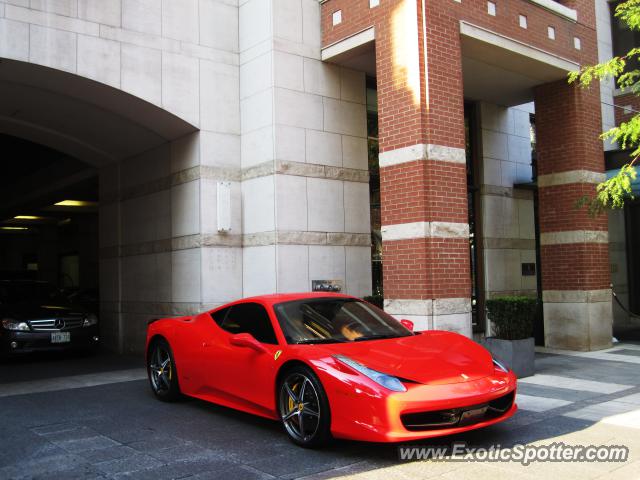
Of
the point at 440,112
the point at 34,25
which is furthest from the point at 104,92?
the point at 440,112

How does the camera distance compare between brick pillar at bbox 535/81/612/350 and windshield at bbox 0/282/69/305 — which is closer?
brick pillar at bbox 535/81/612/350

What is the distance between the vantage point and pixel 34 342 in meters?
11.1

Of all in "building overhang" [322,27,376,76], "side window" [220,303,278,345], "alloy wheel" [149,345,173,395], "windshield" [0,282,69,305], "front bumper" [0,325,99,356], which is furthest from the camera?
"windshield" [0,282,69,305]

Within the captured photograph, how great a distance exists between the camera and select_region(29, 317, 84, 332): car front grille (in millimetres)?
11258

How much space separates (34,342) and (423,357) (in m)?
8.27

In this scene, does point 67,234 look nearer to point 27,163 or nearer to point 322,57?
point 27,163

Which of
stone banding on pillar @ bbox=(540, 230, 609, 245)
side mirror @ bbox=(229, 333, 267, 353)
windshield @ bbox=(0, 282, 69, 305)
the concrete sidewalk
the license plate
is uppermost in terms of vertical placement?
stone banding on pillar @ bbox=(540, 230, 609, 245)

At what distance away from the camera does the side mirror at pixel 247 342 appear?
590 cm

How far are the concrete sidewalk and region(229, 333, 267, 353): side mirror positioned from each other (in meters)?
0.82

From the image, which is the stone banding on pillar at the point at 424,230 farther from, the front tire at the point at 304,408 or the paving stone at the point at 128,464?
the paving stone at the point at 128,464

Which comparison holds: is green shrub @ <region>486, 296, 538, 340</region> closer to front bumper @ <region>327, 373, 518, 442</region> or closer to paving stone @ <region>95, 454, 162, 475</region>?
front bumper @ <region>327, 373, 518, 442</region>

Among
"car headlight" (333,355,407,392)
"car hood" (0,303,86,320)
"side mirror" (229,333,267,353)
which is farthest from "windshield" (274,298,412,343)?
"car hood" (0,303,86,320)

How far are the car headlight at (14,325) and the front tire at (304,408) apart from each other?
7312 millimetres

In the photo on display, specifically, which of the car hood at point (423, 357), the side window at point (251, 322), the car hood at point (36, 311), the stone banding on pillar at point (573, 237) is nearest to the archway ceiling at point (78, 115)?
the car hood at point (36, 311)
